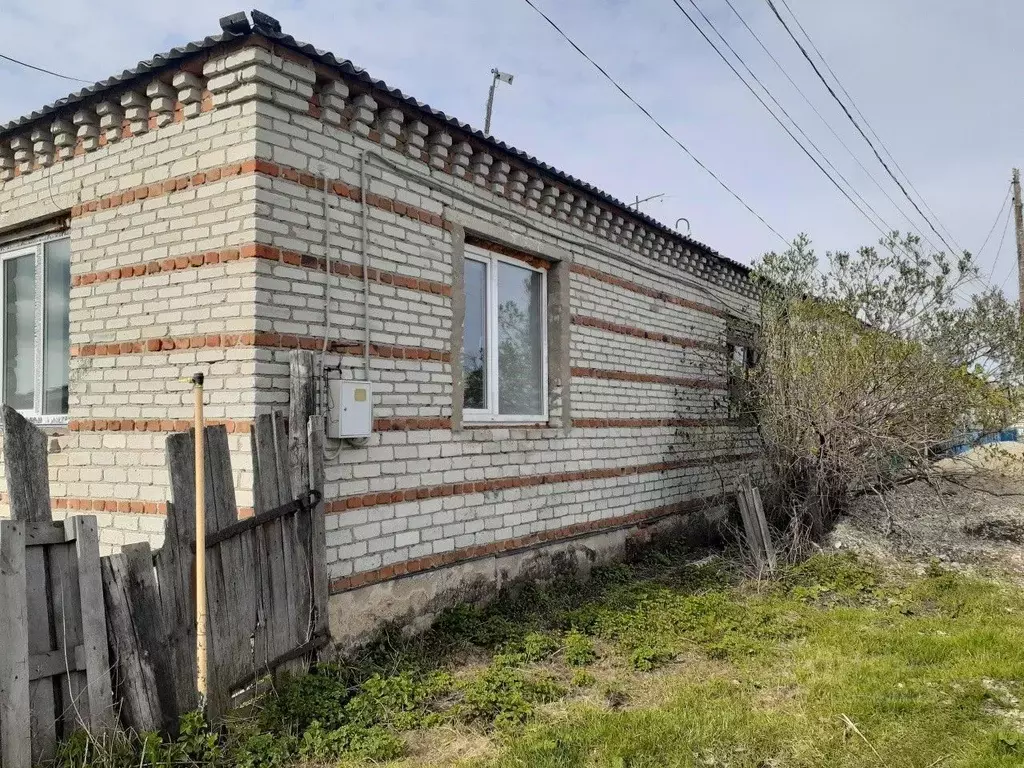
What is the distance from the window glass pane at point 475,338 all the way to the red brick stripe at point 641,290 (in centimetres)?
124

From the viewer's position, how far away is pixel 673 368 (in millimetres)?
9031

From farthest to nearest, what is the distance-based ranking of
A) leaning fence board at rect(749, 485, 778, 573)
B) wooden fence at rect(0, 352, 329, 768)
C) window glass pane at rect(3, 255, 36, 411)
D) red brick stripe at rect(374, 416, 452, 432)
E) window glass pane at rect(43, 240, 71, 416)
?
leaning fence board at rect(749, 485, 778, 573)
window glass pane at rect(3, 255, 36, 411)
window glass pane at rect(43, 240, 71, 416)
red brick stripe at rect(374, 416, 452, 432)
wooden fence at rect(0, 352, 329, 768)

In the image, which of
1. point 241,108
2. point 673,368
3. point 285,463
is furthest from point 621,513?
point 241,108

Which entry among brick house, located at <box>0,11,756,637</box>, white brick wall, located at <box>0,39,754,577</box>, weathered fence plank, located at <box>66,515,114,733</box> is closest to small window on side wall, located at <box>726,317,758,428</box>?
brick house, located at <box>0,11,756,637</box>

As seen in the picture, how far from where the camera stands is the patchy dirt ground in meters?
8.14

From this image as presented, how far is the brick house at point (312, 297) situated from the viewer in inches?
181

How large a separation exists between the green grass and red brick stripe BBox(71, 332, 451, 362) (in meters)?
1.98

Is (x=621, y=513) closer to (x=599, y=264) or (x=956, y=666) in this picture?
(x=599, y=264)

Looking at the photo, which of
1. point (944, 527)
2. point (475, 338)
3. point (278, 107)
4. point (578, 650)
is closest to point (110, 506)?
point (278, 107)

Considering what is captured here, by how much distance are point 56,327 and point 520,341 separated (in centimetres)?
381

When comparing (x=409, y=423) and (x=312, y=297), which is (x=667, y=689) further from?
(x=312, y=297)

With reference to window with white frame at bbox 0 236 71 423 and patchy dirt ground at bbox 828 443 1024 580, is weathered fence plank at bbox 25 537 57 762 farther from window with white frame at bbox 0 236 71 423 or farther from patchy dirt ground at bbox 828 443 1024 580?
patchy dirt ground at bbox 828 443 1024 580

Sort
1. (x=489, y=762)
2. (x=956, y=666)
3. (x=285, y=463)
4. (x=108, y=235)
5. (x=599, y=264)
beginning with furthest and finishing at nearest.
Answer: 1. (x=599, y=264)
2. (x=108, y=235)
3. (x=956, y=666)
4. (x=285, y=463)
5. (x=489, y=762)

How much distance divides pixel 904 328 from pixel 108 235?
7.88m
